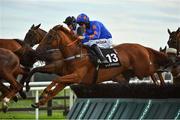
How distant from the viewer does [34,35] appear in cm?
1235

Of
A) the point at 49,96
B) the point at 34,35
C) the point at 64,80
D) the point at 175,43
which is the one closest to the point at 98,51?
the point at 64,80

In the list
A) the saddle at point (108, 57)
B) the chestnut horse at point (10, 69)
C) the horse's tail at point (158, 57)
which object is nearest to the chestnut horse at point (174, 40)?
the horse's tail at point (158, 57)

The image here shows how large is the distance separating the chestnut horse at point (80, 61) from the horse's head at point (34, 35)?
171 centimetres

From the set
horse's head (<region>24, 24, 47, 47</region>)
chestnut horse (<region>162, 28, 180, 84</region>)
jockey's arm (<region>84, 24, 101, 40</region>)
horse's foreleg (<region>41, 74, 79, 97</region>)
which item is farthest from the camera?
horse's head (<region>24, 24, 47, 47</region>)

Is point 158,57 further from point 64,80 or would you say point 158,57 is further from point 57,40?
point 64,80

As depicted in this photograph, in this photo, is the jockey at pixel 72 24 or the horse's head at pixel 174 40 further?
the horse's head at pixel 174 40

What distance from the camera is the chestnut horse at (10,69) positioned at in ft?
35.1

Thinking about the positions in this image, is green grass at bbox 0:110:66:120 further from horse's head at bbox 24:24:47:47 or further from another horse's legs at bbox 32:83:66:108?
another horse's legs at bbox 32:83:66:108

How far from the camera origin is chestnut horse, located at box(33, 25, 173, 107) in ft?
31.3

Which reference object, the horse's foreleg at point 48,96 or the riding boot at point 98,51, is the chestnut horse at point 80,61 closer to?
the horse's foreleg at point 48,96

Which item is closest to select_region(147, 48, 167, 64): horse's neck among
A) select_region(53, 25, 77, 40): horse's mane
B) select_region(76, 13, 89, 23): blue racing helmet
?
select_region(76, 13, 89, 23): blue racing helmet

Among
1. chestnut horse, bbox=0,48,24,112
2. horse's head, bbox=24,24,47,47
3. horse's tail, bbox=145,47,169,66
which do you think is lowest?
horse's tail, bbox=145,47,169,66

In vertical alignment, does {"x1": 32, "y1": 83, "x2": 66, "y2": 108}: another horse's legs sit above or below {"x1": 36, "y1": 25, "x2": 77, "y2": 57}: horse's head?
below

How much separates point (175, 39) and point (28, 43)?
10.2ft
